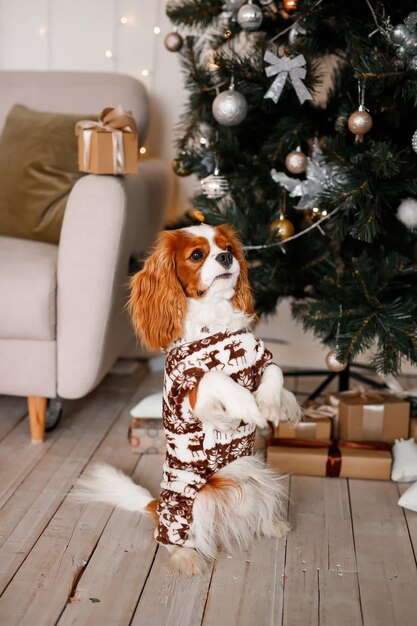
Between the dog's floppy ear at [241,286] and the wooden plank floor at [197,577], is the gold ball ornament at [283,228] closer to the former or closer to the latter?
the dog's floppy ear at [241,286]

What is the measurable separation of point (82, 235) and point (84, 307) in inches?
7.5

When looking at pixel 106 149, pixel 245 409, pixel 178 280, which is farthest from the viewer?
pixel 106 149

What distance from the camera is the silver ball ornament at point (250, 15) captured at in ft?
5.97

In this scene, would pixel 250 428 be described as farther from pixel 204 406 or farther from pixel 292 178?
pixel 292 178

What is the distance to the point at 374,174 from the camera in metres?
1.71

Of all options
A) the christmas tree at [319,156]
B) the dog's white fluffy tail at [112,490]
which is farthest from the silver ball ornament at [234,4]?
the dog's white fluffy tail at [112,490]

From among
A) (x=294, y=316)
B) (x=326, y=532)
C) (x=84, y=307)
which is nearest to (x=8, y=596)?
(x=326, y=532)

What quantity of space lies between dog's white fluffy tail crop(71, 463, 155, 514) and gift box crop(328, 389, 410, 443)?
0.60 metres

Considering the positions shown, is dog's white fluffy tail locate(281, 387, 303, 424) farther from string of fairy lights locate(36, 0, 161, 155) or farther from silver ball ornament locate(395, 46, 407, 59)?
string of fairy lights locate(36, 0, 161, 155)

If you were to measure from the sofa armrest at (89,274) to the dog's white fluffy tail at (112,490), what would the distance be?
298 millimetres

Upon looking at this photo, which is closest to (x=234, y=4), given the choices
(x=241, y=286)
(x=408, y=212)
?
(x=408, y=212)

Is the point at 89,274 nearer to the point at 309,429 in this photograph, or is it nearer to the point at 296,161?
the point at 296,161

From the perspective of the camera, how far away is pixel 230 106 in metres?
1.84

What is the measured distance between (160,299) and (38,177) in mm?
976
